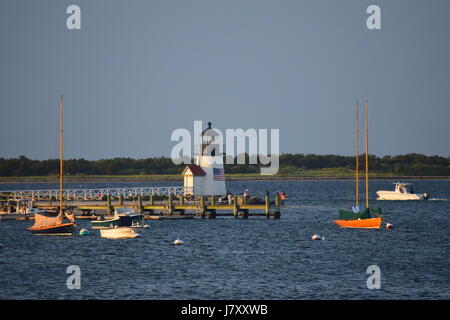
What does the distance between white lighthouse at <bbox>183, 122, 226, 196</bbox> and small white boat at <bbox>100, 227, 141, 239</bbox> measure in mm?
16872

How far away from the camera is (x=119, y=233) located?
198 feet

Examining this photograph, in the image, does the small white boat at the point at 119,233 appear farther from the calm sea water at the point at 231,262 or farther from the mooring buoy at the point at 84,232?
the mooring buoy at the point at 84,232

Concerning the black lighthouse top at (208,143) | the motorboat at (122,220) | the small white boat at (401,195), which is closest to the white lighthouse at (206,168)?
the black lighthouse top at (208,143)

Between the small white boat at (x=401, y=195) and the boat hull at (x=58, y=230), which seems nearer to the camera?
the boat hull at (x=58, y=230)

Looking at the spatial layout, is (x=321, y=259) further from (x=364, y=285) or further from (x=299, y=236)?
(x=299, y=236)

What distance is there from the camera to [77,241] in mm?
59031

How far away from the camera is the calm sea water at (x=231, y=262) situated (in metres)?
38.8

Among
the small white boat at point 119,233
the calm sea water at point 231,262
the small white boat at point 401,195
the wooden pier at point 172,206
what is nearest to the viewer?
the calm sea water at point 231,262

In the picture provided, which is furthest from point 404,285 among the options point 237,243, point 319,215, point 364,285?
point 319,215

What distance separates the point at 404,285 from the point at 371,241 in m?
20.4

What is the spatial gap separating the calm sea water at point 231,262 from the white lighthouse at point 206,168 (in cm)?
383

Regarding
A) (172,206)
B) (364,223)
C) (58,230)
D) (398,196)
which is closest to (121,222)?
(58,230)

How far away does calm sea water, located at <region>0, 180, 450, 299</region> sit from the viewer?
38.8 meters

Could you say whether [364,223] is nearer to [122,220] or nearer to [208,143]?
[208,143]
